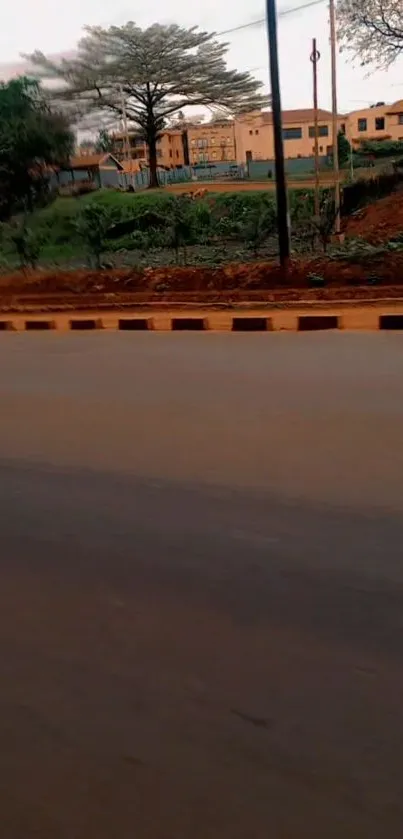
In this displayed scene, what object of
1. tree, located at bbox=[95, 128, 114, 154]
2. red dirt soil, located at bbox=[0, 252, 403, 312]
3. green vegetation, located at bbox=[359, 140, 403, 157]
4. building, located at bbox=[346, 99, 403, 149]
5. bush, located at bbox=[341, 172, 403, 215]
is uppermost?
building, located at bbox=[346, 99, 403, 149]

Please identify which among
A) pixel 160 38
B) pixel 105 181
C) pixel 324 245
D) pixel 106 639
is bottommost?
pixel 106 639

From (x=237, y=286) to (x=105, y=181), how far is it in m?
13.8

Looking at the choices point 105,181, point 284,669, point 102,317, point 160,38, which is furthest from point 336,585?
point 160,38

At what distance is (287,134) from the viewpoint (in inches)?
1598

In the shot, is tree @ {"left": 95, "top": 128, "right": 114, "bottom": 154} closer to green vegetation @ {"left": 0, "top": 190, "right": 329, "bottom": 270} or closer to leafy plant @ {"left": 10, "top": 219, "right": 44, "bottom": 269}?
green vegetation @ {"left": 0, "top": 190, "right": 329, "bottom": 270}

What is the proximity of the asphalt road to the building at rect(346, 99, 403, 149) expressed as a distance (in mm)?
41772

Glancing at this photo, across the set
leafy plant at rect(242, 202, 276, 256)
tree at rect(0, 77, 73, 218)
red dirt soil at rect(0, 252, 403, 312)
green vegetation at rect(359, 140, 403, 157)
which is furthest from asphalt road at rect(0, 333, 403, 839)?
green vegetation at rect(359, 140, 403, 157)

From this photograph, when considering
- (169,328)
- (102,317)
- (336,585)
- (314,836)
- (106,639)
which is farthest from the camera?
(102,317)

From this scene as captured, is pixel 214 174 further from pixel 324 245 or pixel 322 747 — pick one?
pixel 322 747

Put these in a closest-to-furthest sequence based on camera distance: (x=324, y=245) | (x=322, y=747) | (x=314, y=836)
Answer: (x=314, y=836)
(x=322, y=747)
(x=324, y=245)

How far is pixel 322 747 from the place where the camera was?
215cm

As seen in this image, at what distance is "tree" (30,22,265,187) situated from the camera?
2566 cm

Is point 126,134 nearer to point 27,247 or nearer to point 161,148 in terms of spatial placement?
point 161,148

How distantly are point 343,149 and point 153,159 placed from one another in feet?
27.1
